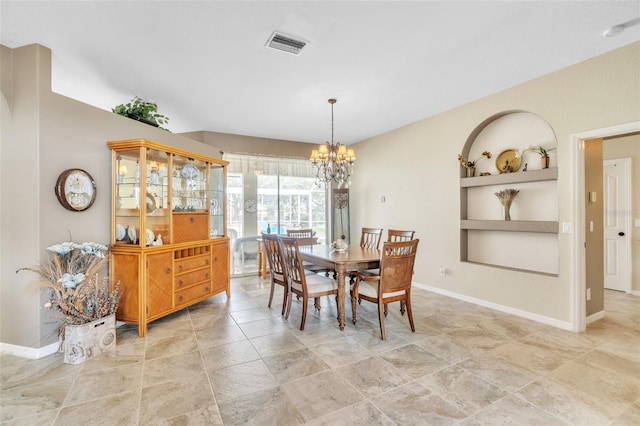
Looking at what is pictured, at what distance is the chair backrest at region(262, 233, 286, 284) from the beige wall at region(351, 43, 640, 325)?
2.50m

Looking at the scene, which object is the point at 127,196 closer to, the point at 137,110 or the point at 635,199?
the point at 137,110

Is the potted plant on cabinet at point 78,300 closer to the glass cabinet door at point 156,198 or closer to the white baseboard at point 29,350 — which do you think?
Answer: the white baseboard at point 29,350

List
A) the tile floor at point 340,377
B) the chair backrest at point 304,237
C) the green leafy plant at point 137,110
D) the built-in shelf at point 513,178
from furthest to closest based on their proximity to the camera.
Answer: the chair backrest at point 304,237
the green leafy plant at point 137,110
the built-in shelf at point 513,178
the tile floor at point 340,377

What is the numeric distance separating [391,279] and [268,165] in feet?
12.6

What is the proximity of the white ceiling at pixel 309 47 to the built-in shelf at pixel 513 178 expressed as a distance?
1.09 metres

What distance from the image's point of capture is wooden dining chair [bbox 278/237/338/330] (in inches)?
124

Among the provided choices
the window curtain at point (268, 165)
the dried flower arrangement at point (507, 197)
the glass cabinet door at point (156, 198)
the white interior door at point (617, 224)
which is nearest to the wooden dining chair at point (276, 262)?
the glass cabinet door at point (156, 198)

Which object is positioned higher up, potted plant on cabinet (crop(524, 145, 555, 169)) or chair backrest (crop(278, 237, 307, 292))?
potted plant on cabinet (crop(524, 145, 555, 169))

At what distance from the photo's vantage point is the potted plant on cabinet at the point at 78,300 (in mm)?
2490

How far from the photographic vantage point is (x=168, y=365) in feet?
7.95

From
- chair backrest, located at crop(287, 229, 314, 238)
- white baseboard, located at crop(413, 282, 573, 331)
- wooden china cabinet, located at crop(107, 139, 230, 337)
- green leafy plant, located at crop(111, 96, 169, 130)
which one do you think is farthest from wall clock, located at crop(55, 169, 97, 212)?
white baseboard, located at crop(413, 282, 573, 331)

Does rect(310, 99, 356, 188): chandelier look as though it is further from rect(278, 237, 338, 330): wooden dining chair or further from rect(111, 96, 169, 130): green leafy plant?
rect(111, 96, 169, 130): green leafy plant

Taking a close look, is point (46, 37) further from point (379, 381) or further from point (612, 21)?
point (612, 21)

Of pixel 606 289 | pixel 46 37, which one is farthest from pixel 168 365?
pixel 606 289
